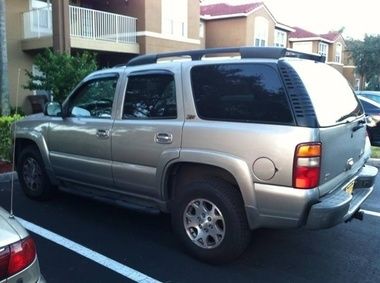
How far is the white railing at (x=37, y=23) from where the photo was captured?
16.9 metres

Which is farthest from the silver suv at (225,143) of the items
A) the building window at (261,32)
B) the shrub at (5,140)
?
the building window at (261,32)

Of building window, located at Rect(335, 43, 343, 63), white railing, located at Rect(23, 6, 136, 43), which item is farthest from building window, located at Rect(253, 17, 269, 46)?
building window, located at Rect(335, 43, 343, 63)

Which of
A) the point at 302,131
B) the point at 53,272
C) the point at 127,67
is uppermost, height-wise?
the point at 127,67

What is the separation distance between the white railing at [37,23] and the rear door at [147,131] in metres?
13.5

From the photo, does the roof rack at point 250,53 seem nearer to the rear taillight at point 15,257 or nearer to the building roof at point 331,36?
the rear taillight at point 15,257

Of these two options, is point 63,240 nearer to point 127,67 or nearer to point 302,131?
point 127,67

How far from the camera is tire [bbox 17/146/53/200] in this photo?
5977 millimetres

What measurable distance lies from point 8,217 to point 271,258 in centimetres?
262

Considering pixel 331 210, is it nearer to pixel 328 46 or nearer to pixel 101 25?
pixel 101 25

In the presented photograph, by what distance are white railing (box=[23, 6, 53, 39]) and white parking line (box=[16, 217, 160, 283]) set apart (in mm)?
13373

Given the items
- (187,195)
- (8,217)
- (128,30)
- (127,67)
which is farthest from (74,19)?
(8,217)

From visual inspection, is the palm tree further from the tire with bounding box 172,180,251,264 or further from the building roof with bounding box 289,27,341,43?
the building roof with bounding box 289,27,341,43

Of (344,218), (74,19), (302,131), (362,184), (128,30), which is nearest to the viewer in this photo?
(302,131)

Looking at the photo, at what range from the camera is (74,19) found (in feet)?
54.7
